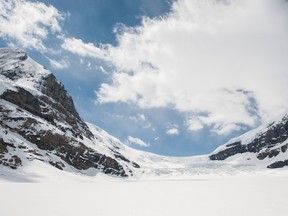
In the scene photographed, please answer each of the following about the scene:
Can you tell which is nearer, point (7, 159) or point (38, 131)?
→ point (7, 159)

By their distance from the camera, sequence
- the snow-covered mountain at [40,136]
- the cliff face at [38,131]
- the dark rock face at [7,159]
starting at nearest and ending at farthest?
the dark rock face at [7,159] → the snow-covered mountain at [40,136] → the cliff face at [38,131]

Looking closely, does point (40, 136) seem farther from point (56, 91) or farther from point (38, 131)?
point (56, 91)

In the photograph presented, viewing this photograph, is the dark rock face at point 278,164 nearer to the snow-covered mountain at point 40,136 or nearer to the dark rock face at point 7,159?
the snow-covered mountain at point 40,136

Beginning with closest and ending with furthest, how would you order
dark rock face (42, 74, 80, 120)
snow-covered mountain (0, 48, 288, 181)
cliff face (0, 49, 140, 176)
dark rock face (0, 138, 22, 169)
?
dark rock face (0, 138, 22, 169) → snow-covered mountain (0, 48, 288, 181) → cliff face (0, 49, 140, 176) → dark rock face (42, 74, 80, 120)

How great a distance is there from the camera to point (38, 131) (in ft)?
340


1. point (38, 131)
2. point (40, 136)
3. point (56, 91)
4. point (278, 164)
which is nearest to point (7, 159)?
point (40, 136)

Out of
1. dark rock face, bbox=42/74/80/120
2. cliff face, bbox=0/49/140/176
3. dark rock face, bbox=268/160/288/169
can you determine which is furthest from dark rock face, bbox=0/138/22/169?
dark rock face, bbox=268/160/288/169

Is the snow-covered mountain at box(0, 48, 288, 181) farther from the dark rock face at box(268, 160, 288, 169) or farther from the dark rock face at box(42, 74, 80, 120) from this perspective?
the dark rock face at box(268, 160, 288, 169)

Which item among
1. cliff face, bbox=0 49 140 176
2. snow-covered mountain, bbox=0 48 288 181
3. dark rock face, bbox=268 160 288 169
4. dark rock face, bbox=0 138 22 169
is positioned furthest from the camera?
dark rock face, bbox=268 160 288 169

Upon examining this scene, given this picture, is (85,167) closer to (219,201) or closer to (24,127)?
(24,127)

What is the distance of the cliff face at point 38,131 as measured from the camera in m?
83.1

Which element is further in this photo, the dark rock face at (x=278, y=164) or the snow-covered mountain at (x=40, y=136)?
the dark rock face at (x=278, y=164)

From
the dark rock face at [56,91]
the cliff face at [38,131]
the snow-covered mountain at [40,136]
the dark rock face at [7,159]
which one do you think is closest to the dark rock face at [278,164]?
the snow-covered mountain at [40,136]

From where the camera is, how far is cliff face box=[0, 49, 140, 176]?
273 feet
